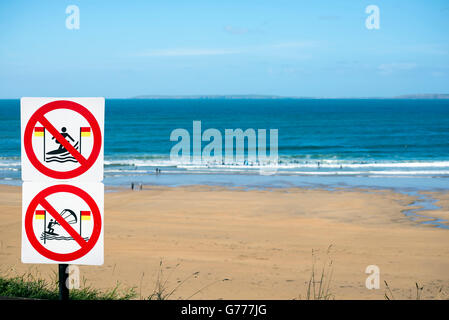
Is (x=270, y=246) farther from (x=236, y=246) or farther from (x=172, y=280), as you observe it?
(x=172, y=280)

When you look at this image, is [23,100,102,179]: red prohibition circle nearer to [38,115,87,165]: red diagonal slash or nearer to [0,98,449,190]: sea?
[38,115,87,165]: red diagonal slash

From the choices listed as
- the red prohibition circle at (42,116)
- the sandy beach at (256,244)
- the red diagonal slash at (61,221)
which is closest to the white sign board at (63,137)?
the red prohibition circle at (42,116)

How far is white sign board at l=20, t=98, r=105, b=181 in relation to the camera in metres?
2.54

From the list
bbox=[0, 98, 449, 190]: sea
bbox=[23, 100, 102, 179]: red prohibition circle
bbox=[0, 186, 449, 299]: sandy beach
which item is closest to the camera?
bbox=[23, 100, 102, 179]: red prohibition circle

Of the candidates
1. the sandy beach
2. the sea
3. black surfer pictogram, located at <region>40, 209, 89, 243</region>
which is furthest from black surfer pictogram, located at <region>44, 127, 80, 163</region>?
the sea

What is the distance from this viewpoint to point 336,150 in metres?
44.1

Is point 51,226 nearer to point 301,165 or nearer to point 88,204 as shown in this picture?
point 88,204

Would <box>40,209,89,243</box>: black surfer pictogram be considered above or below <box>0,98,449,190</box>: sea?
below

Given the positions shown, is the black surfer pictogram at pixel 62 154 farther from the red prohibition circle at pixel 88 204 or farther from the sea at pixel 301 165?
the sea at pixel 301 165

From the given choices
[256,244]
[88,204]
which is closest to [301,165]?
[256,244]

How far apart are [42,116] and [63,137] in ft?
0.47

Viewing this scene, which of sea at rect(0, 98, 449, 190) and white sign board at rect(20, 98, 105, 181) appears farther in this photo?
sea at rect(0, 98, 449, 190)

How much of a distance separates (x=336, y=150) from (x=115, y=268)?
36577mm

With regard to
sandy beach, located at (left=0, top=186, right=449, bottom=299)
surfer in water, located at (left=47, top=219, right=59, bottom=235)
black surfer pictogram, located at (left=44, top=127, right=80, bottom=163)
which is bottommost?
sandy beach, located at (left=0, top=186, right=449, bottom=299)
